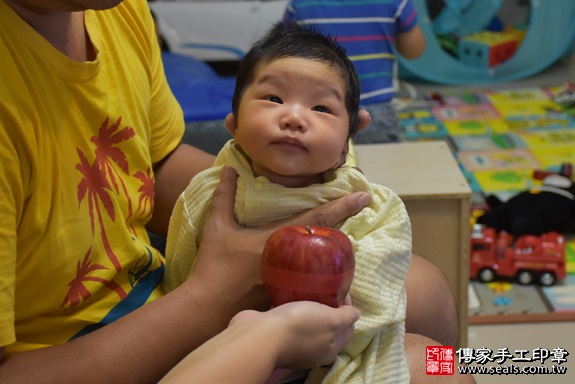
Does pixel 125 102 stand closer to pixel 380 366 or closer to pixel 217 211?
pixel 217 211

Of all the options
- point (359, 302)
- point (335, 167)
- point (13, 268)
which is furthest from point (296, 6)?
point (13, 268)

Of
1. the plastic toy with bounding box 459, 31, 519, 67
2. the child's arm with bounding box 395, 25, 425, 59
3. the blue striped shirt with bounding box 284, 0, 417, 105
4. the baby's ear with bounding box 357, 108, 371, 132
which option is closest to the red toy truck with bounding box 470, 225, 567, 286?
the blue striped shirt with bounding box 284, 0, 417, 105

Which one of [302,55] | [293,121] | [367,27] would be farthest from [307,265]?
[367,27]

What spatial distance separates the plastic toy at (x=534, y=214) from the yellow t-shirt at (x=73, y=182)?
132 centimetres

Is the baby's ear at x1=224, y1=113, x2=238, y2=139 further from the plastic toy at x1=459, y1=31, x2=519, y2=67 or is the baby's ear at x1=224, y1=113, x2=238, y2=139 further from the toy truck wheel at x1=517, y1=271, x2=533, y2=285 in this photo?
the plastic toy at x1=459, y1=31, x2=519, y2=67

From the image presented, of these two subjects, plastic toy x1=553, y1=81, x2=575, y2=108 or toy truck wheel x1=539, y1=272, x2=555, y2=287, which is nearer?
toy truck wheel x1=539, y1=272, x2=555, y2=287

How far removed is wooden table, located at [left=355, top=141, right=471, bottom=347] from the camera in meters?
1.53

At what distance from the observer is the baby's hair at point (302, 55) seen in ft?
3.43

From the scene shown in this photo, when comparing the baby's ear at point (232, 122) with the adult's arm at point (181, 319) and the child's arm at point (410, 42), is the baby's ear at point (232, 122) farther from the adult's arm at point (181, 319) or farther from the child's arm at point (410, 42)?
the child's arm at point (410, 42)

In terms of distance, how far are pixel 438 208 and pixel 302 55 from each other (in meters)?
0.62

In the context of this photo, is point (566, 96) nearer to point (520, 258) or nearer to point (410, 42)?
point (410, 42)

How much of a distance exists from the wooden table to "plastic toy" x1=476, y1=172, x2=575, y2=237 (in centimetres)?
59

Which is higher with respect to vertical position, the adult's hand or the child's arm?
the adult's hand

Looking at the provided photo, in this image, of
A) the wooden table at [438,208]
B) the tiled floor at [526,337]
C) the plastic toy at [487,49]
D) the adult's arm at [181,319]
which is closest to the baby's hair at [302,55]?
the adult's arm at [181,319]
